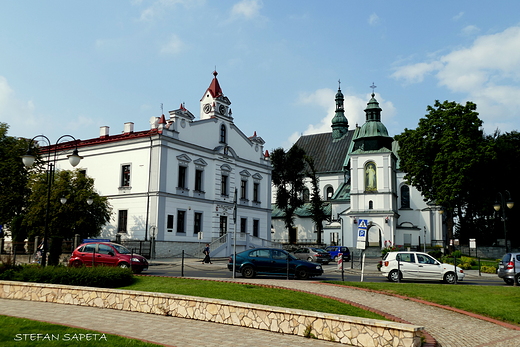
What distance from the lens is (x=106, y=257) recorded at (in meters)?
24.3

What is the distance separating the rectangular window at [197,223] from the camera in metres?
45.2

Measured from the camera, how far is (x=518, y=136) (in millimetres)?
51312

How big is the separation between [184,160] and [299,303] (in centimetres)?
3348

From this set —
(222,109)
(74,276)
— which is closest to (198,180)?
(222,109)

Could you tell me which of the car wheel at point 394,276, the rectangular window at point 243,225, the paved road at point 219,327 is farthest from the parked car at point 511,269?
the rectangular window at point 243,225

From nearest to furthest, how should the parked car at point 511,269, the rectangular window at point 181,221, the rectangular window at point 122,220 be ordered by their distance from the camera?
the parked car at point 511,269, the rectangular window at point 122,220, the rectangular window at point 181,221

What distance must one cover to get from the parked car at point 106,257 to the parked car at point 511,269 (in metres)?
17.3

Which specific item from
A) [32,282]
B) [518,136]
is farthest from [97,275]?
[518,136]

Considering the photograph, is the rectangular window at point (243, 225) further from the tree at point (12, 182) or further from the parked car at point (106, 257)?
the parked car at point (106, 257)

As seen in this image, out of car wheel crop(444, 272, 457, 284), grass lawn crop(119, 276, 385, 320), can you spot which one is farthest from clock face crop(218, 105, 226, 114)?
grass lawn crop(119, 276, 385, 320)

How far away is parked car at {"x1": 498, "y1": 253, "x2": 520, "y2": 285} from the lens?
71.5 feet

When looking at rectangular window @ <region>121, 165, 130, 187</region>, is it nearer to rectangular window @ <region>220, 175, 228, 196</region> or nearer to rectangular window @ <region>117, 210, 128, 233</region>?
rectangular window @ <region>117, 210, 128, 233</region>

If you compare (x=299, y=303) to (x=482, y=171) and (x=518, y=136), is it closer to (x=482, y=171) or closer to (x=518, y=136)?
(x=482, y=171)

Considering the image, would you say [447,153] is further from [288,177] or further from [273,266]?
[273,266]
